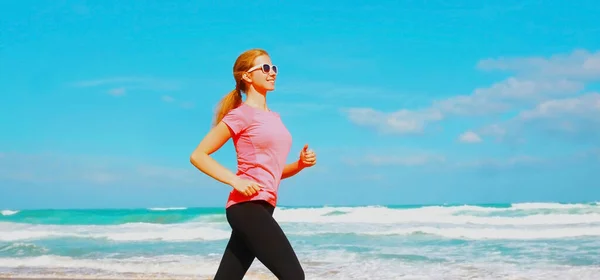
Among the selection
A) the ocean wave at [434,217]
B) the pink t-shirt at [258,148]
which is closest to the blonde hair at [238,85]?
the pink t-shirt at [258,148]

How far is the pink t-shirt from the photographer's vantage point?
308cm

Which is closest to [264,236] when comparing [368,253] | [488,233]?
[368,253]

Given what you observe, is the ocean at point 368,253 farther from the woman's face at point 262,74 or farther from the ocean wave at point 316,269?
the woman's face at point 262,74

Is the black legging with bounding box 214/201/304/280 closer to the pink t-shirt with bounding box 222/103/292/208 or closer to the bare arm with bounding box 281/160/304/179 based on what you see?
the pink t-shirt with bounding box 222/103/292/208

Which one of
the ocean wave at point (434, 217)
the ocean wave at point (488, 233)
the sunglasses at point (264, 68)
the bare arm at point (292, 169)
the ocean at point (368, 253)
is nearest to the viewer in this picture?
the sunglasses at point (264, 68)

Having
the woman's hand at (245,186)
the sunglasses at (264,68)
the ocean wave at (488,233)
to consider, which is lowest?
the woman's hand at (245,186)

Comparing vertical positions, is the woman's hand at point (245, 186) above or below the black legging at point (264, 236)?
above

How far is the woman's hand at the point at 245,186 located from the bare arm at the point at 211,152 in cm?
2

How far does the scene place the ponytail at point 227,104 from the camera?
10.8 ft

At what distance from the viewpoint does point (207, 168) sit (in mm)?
3045

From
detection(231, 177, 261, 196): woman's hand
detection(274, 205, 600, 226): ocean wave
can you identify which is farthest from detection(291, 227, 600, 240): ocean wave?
detection(231, 177, 261, 196): woman's hand

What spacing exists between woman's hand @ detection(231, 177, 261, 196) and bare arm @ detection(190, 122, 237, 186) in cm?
2

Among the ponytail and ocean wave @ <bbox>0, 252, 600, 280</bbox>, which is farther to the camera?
ocean wave @ <bbox>0, 252, 600, 280</bbox>

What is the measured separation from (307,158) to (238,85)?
0.51 meters
